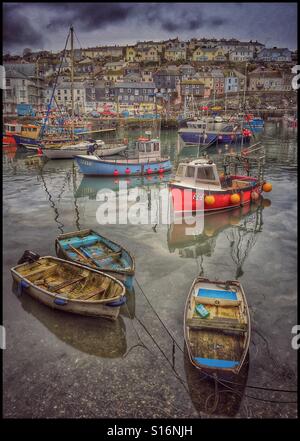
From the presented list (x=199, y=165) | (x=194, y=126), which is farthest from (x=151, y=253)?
(x=194, y=126)

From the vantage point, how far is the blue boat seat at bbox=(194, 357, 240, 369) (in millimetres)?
7457

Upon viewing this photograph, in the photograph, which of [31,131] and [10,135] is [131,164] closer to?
[31,131]

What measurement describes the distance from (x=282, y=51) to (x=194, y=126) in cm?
14187

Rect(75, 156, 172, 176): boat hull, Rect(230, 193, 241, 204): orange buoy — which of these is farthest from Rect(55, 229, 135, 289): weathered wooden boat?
Rect(75, 156, 172, 176): boat hull

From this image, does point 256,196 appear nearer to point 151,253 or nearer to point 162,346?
point 151,253

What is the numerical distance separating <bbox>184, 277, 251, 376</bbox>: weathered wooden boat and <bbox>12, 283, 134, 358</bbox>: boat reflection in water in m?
2.14

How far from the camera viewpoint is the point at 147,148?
31625mm

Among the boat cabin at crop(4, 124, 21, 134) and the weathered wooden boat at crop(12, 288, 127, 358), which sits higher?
the boat cabin at crop(4, 124, 21, 134)

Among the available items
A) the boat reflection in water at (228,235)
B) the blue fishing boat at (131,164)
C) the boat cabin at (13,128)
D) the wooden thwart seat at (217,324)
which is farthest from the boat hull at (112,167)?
the boat cabin at (13,128)

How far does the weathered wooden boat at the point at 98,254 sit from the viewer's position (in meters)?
11.2

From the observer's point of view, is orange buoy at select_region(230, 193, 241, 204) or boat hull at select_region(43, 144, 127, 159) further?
boat hull at select_region(43, 144, 127, 159)

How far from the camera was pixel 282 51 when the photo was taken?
169m

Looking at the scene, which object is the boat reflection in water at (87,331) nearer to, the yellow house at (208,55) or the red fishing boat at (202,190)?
the red fishing boat at (202,190)

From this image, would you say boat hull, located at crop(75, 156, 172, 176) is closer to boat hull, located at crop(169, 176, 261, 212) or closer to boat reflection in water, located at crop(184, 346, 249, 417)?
boat hull, located at crop(169, 176, 261, 212)
